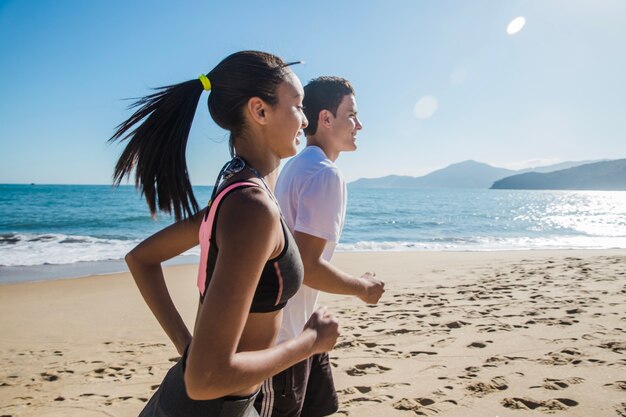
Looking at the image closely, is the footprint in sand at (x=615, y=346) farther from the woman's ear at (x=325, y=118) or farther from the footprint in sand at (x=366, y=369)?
the woman's ear at (x=325, y=118)

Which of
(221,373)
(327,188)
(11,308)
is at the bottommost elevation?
(11,308)

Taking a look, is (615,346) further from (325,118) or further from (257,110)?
(257,110)

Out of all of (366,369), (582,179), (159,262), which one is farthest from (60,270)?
(582,179)

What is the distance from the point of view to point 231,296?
940 millimetres

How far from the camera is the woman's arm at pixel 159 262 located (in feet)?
4.94

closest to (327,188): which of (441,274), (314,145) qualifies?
(314,145)

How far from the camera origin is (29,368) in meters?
4.62

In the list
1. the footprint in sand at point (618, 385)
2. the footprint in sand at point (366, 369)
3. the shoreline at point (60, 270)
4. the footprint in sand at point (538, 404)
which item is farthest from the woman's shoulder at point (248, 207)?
the shoreline at point (60, 270)

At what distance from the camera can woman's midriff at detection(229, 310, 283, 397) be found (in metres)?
1.17

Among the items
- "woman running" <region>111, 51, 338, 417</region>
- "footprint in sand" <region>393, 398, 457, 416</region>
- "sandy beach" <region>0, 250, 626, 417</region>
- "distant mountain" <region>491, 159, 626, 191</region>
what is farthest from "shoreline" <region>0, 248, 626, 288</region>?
"distant mountain" <region>491, 159, 626, 191</region>

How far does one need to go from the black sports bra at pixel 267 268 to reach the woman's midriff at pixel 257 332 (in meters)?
0.04

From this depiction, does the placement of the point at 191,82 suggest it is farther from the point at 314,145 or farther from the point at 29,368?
the point at 29,368

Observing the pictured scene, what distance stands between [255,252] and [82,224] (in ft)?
90.1

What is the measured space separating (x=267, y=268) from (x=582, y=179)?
164m
